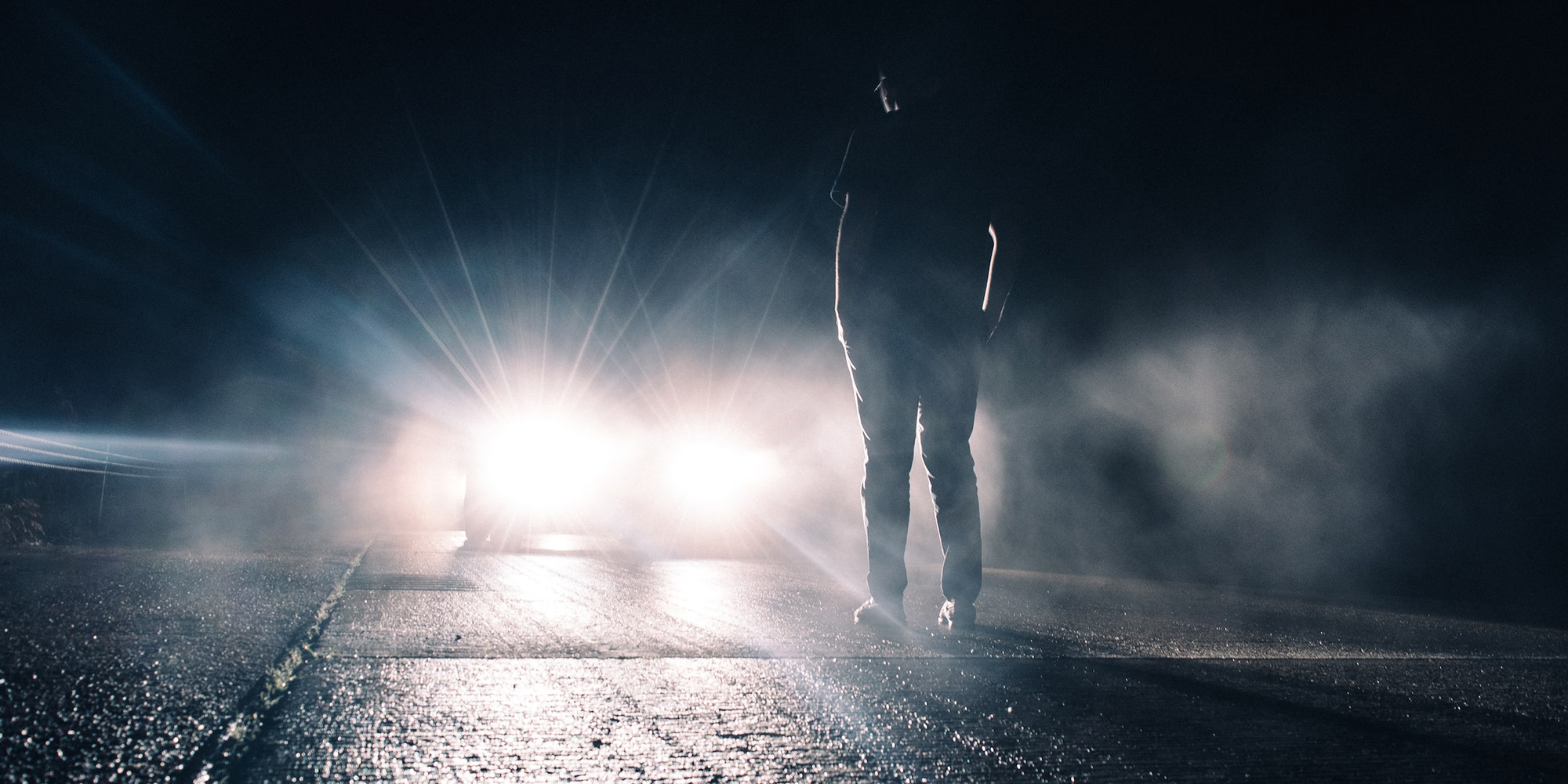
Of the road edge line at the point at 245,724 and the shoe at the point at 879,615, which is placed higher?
the road edge line at the point at 245,724

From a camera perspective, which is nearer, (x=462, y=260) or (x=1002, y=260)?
(x=1002, y=260)

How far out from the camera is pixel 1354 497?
3238mm

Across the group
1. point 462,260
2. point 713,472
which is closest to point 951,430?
point 713,472

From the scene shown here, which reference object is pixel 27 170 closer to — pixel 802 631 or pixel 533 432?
pixel 533 432

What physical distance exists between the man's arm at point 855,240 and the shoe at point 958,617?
690mm

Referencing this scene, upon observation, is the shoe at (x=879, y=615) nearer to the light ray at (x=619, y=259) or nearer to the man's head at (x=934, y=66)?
the man's head at (x=934, y=66)

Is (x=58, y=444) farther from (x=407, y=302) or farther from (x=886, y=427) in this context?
(x=407, y=302)

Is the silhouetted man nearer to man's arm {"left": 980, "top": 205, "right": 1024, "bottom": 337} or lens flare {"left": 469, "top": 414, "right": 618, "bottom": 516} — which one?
man's arm {"left": 980, "top": 205, "right": 1024, "bottom": 337}

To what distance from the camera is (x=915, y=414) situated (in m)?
1.62

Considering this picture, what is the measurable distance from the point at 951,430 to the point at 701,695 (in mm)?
983

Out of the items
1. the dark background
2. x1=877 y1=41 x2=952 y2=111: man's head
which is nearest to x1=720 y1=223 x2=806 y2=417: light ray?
the dark background

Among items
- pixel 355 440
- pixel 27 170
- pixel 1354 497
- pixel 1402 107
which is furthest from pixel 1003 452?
pixel 355 440

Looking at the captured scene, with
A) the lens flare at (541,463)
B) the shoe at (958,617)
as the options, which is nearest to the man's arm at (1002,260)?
the shoe at (958,617)

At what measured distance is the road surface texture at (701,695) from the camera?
0.54 meters
